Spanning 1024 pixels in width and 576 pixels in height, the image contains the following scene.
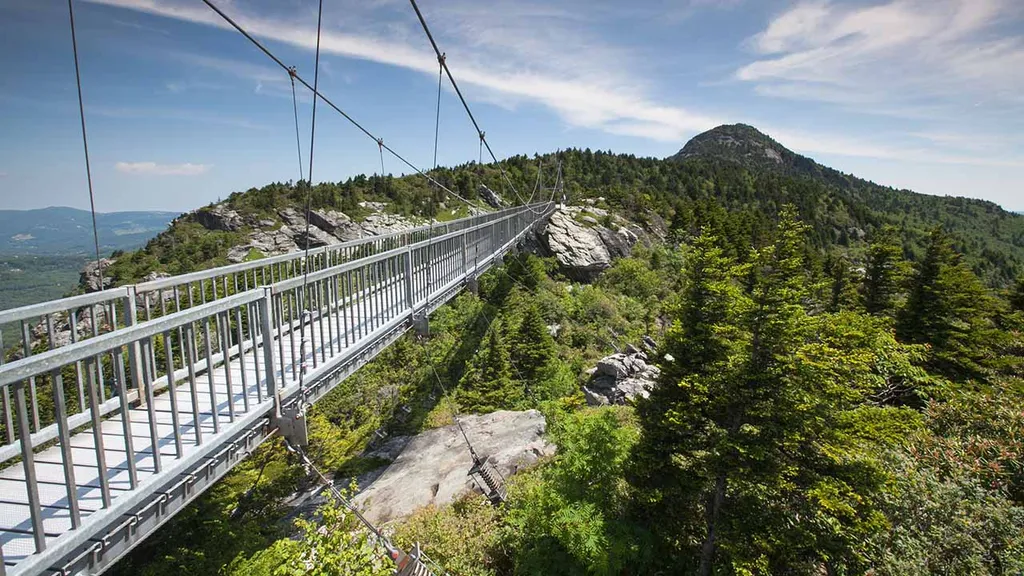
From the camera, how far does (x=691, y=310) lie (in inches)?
371

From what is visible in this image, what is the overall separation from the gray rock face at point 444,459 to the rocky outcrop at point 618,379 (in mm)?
3106

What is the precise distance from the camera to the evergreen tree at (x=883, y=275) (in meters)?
21.8

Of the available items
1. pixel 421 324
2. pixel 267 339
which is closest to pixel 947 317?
pixel 421 324

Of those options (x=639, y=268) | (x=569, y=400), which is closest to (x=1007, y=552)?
(x=569, y=400)

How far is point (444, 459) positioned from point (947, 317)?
19.4 m

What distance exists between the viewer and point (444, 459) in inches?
521

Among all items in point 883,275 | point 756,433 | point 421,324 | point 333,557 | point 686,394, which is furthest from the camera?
point 883,275

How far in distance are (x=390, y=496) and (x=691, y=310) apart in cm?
857

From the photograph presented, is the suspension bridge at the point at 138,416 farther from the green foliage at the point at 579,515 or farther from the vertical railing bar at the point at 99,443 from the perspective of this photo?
the green foliage at the point at 579,515

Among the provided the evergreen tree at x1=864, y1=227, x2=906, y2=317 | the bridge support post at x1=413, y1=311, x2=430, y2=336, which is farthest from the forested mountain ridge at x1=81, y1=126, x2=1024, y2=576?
the evergreen tree at x1=864, y1=227, x2=906, y2=317

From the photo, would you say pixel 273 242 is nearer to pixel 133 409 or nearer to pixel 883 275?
pixel 133 409

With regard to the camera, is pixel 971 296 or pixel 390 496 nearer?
pixel 390 496

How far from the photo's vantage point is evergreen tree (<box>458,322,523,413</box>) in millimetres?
18219

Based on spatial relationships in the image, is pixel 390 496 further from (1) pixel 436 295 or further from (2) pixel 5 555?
(2) pixel 5 555
